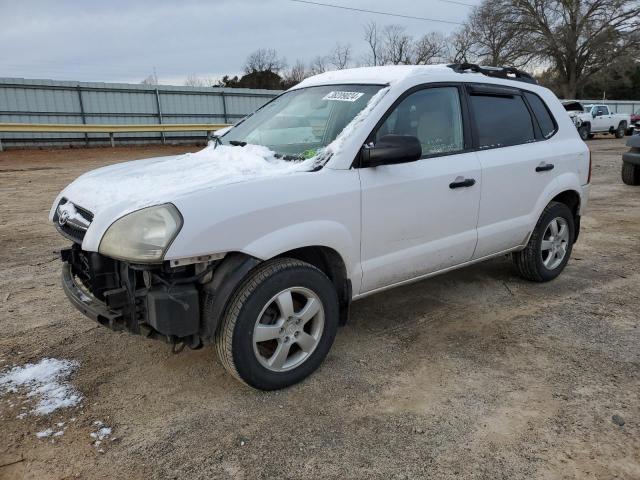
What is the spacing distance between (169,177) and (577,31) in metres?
49.5

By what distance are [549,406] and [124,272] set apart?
2391 millimetres

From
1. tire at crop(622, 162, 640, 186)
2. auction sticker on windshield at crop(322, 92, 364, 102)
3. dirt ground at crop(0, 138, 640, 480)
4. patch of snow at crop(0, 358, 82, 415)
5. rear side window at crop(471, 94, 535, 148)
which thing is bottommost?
dirt ground at crop(0, 138, 640, 480)

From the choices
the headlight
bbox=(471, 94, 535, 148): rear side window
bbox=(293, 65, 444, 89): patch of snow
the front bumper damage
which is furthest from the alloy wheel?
bbox=(471, 94, 535, 148): rear side window

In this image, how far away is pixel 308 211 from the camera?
286 cm

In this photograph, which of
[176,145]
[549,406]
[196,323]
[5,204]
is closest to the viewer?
[196,323]

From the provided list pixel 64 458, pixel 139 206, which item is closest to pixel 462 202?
pixel 139 206

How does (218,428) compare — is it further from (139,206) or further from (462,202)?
(462,202)

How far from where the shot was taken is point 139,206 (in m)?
2.55

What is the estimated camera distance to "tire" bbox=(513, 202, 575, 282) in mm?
4480

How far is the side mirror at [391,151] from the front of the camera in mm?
2994

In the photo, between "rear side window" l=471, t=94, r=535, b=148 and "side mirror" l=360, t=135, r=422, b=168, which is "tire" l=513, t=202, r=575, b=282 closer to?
"rear side window" l=471, t=94, r=535, b=148

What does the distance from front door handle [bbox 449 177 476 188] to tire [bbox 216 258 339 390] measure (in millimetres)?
1199

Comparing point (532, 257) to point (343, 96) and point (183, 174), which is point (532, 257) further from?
point (183, 174)

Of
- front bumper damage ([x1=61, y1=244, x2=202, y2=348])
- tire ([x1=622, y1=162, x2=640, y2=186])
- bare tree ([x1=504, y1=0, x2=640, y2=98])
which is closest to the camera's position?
front bumper damage ([x1=61, y1=244, x2=202, y2=348])
